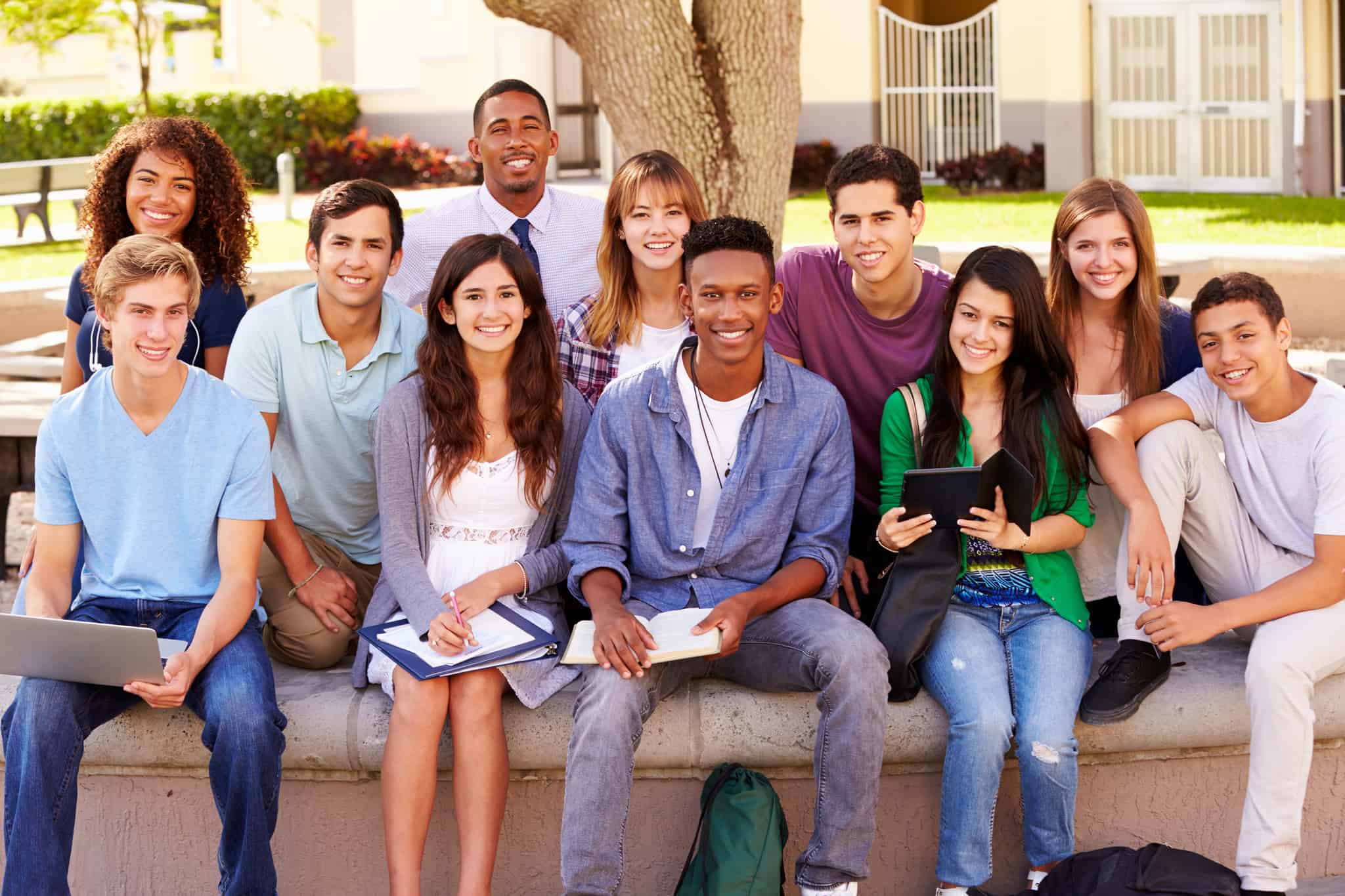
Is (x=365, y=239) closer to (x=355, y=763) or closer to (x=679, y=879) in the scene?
(x=355, y=763)

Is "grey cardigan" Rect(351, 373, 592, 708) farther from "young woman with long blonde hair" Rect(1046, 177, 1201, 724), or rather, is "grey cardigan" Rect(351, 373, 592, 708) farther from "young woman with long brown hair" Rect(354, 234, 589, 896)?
"young woman with long blonde hair" Rect(1046, 177, 1201, 724)

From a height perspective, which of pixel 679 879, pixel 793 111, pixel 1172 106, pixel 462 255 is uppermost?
pixel 1172 106

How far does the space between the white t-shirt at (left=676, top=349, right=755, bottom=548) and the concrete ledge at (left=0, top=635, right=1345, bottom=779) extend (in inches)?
16.7

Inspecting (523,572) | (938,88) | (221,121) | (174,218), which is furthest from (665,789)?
(221,121)

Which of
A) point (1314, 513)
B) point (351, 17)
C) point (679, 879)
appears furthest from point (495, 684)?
point (351, 17)

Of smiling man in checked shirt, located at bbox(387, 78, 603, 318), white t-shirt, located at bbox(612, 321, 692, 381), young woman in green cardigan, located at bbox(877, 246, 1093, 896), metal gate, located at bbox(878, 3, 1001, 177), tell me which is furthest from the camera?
metal gate, located at bbox(878, 3, 1001, 177)

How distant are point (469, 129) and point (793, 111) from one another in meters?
15.5

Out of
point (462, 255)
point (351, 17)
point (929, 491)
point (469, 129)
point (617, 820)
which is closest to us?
point (617, 820)

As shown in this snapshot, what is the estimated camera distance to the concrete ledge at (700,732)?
10.8 ft

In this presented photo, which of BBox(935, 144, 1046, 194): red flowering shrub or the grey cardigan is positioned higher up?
BBox(935, 144, 1046, 194): red flowering shrub

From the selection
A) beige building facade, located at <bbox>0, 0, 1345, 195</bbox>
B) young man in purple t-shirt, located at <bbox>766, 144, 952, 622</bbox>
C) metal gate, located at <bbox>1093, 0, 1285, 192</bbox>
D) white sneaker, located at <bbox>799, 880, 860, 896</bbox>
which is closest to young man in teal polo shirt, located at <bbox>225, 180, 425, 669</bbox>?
young man in purple t-shirt, located at <bbox>766, 144, 952, 622</bbox>

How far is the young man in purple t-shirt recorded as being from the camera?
153 inches

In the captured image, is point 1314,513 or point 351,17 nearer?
point 1314,513

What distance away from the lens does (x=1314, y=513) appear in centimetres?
340
